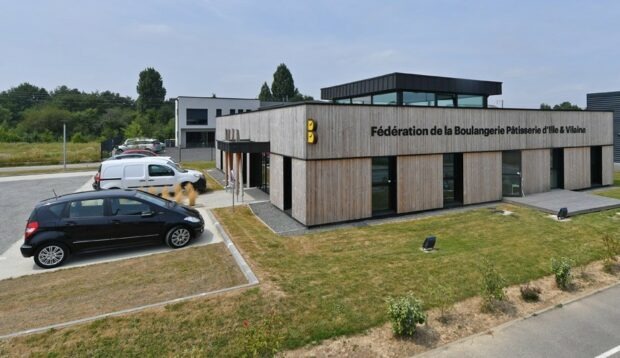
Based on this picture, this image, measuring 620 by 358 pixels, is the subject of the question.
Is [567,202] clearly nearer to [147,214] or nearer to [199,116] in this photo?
[147,214]

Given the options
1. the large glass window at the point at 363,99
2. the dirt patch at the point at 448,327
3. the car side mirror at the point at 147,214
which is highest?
the large glass window at the point at 363,99

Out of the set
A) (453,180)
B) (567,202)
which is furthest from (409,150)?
(567,202)

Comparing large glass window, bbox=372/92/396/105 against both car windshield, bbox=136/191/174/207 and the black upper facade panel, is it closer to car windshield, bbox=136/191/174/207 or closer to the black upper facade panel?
the black upper facade panel

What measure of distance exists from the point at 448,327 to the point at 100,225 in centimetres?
808

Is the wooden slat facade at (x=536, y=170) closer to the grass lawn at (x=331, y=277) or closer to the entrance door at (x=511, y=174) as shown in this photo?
the entrance door at (x=511, y=174)

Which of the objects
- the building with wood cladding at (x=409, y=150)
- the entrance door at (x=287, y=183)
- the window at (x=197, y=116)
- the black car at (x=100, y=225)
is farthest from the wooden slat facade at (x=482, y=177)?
the window at (x=197, y=116)

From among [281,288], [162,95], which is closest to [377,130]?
[281,288]

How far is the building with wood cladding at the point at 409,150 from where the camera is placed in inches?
455

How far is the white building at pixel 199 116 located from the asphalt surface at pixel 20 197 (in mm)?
27779

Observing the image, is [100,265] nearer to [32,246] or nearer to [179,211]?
[32,246]

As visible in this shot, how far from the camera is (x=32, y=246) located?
27.8 ft

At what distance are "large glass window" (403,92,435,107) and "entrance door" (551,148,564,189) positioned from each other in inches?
247

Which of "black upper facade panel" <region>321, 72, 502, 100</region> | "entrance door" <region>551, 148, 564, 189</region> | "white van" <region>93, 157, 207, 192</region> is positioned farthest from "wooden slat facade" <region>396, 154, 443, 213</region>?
"white van" <region>93, 157, 207, 192</region>

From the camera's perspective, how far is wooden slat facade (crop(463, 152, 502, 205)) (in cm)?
1459
